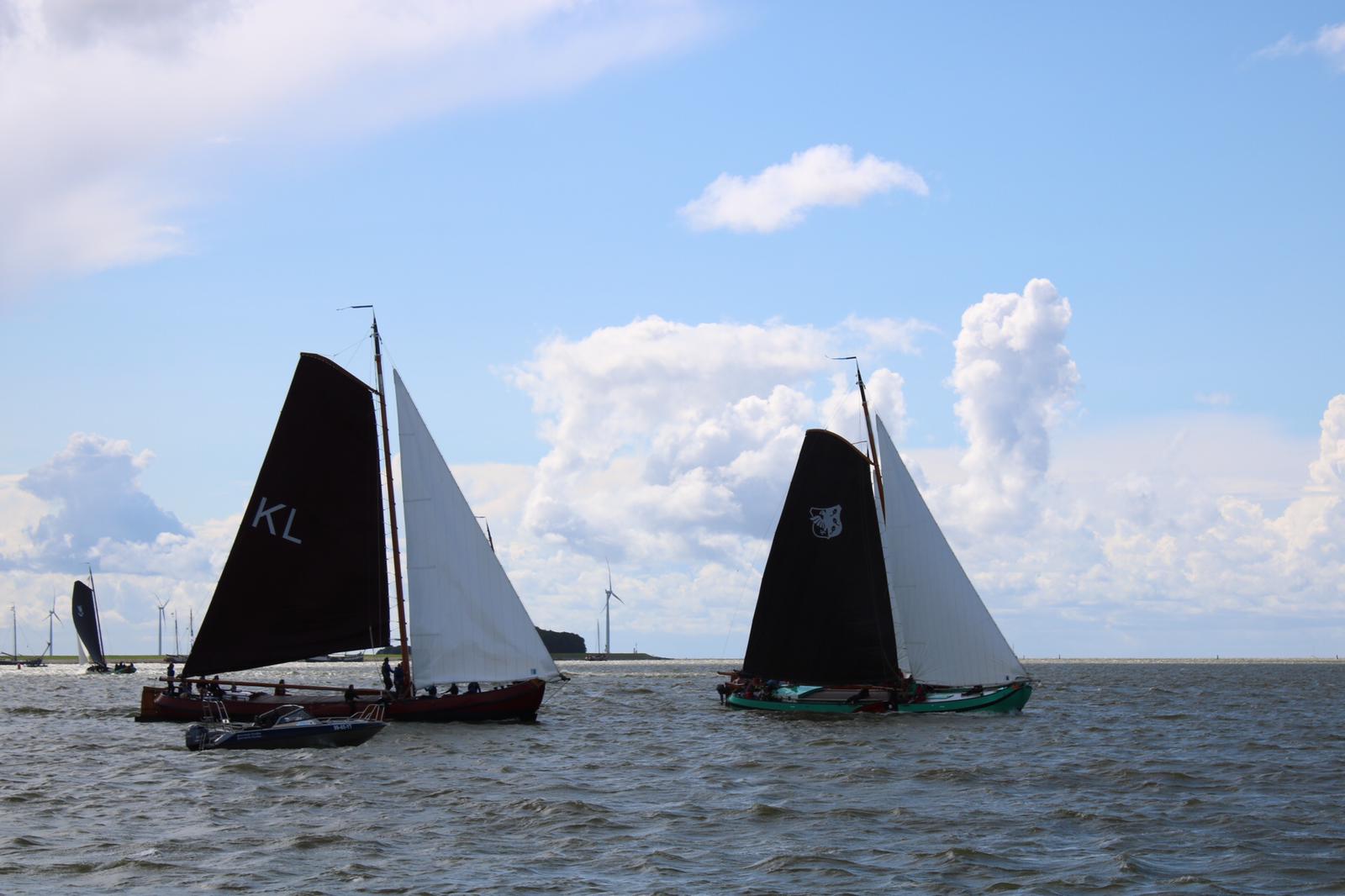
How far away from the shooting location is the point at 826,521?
2591 inches

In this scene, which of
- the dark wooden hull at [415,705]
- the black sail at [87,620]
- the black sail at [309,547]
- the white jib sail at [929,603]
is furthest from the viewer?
the black sail at [87,620]

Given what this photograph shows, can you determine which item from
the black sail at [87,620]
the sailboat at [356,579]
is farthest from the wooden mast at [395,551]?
the black sail at [87,620]

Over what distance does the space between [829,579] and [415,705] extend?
20.3 meters

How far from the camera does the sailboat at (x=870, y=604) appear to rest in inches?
2506

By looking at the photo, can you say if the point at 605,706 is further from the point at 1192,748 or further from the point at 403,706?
the point at 1192,748

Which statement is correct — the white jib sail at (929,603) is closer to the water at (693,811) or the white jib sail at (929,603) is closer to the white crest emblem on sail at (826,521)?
Result: the white crest emblem on sail at (826,521)

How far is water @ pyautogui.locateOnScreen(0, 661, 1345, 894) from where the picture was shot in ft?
86.9

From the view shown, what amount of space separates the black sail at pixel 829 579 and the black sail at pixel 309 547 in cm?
1910

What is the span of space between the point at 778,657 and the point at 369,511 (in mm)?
21102

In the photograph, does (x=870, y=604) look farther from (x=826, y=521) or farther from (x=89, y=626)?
(x=89, y=626)

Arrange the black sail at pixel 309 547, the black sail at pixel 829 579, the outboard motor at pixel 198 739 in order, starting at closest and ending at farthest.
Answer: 1. the outboard motor at pixel 198 739
2. the black sail at pixel 309 547
3. the black sail at pixel 829 579

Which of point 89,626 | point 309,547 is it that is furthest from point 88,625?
point 309,547

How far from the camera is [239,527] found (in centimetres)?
5831

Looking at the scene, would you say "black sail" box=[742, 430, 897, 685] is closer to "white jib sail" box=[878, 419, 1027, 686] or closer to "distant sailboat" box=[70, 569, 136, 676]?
"white jib sail" box=[878, 419, 1027, 686]
